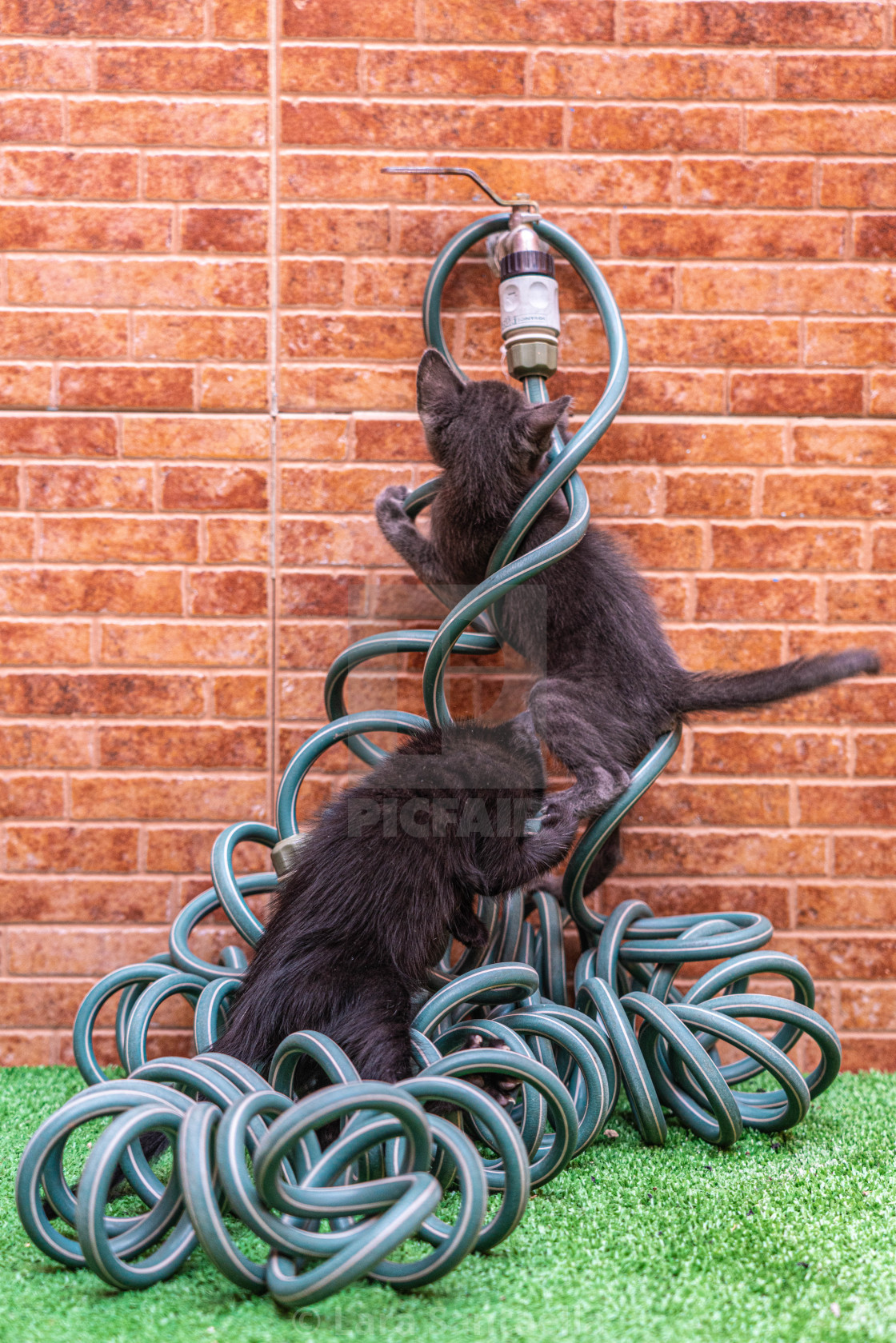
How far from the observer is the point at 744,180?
2.20 m

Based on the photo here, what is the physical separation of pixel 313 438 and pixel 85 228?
2.40 feet

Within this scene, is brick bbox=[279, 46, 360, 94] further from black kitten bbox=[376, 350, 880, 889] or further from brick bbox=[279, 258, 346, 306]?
black kitten bbox=[376, 350, 880, 889]

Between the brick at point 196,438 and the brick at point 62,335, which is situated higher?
the brick at point 62,335

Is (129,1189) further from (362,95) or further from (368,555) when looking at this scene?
(362,95)

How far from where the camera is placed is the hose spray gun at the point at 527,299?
194 cm

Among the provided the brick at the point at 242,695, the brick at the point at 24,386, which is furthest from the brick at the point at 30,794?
the brick at the point at 24,386

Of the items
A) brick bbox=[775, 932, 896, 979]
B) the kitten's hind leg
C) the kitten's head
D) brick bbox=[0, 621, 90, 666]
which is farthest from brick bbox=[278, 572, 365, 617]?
brick bbox=[775, 932, 896, 979]

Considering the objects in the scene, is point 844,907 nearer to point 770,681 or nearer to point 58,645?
point 770,681

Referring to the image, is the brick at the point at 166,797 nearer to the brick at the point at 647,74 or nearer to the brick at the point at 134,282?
the brick at the point at 134,282

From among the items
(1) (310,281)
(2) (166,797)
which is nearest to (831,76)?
(1) (310,281)

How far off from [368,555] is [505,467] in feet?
1.55

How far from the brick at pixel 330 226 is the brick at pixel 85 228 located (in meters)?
0.29

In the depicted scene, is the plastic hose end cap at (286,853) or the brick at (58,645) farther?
the brick at (58,645)

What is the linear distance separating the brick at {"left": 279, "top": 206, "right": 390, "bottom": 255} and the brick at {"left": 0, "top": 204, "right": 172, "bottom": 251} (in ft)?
0.95
